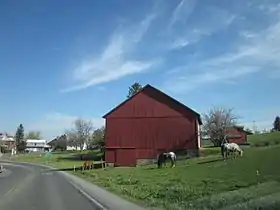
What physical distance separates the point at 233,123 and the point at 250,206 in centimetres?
7696

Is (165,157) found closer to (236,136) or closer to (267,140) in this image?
(267,140)

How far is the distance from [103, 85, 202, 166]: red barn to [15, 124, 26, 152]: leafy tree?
410 feet

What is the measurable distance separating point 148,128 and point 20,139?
13312 centimetres

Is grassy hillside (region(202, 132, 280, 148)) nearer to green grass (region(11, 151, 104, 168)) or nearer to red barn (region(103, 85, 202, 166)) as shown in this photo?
red barn (region(103, 85, 202, 166))

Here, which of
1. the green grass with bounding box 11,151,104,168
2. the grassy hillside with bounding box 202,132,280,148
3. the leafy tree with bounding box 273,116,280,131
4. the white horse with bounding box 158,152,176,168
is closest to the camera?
the white horse with bounding box 158,152,176,168

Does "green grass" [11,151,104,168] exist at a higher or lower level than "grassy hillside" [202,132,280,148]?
lower

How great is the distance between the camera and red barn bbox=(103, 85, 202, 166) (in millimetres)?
62219

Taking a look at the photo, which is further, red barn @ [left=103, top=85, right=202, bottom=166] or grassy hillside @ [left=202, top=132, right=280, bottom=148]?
red barn @ [left=103, top=85, right=202, bottom=166]

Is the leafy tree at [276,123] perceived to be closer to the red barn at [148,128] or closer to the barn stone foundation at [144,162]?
the red barn at [148,128]

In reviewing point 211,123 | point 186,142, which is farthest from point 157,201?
point 211,123

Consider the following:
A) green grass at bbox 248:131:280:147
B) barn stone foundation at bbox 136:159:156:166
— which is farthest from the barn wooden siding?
barn stone foundation at bbox 136:159:156:166

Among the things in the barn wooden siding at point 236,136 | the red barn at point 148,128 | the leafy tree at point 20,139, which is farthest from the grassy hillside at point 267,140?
the leafy tree at point 20,139

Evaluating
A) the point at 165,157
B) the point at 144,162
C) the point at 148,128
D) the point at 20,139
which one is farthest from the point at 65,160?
the point at 20,139

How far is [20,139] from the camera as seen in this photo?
18675cm
